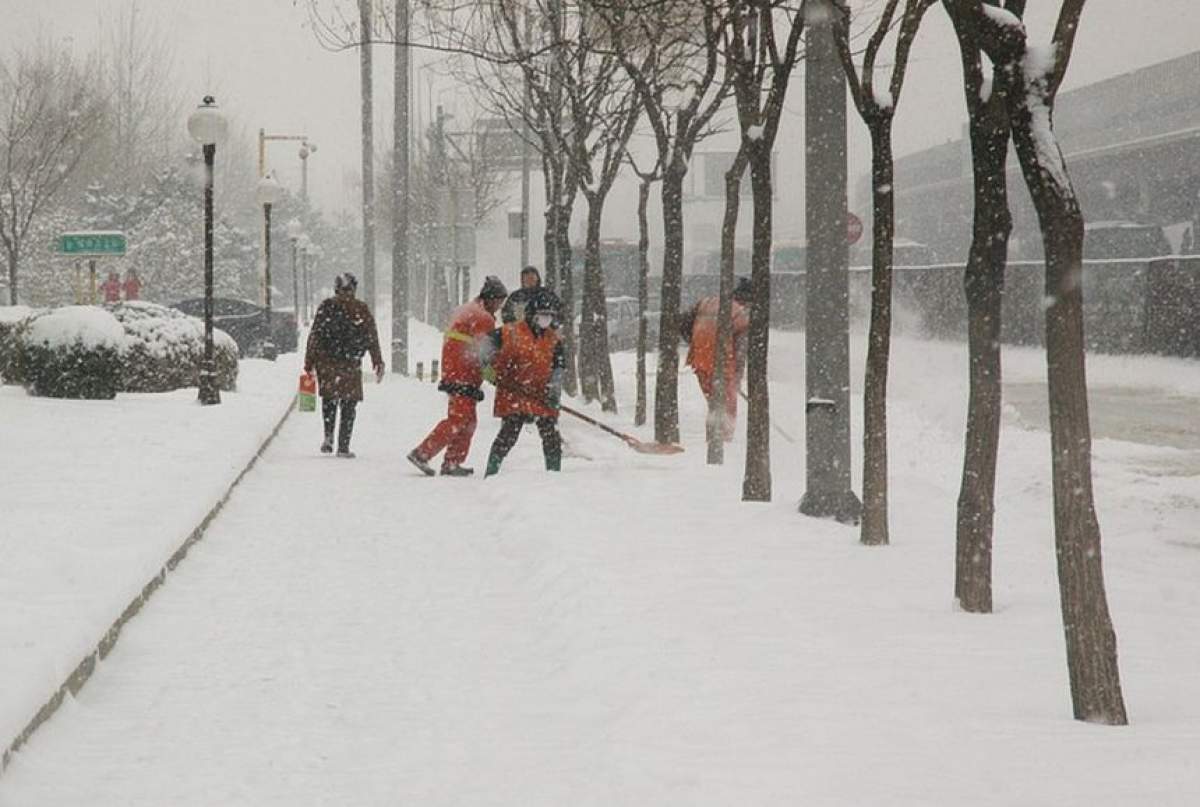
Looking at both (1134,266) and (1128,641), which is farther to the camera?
(1134,266)

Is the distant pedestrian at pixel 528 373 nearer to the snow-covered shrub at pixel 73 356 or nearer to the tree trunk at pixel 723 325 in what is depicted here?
the tree trunk at pixel 723 325

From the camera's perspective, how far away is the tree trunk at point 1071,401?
5.06m

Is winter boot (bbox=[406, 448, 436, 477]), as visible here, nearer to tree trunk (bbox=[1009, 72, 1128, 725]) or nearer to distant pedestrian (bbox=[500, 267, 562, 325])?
distant pedestrian (bbox=[500, 267, 562, 325])

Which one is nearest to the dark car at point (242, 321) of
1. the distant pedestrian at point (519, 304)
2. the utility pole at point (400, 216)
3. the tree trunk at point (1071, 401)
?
the utility pole at point (400, 216)

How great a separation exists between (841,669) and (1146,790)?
169cm

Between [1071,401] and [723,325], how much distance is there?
10460mm

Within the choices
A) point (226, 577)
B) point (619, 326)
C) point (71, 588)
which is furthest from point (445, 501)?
point (619, 326)

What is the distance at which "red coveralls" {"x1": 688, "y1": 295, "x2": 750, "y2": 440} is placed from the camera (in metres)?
17.5

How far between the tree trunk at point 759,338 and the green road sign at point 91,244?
16187mm

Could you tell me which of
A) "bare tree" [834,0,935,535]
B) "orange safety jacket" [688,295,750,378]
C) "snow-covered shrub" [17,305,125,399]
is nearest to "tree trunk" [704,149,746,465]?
"orange safety jacket" [688,295,750,378]

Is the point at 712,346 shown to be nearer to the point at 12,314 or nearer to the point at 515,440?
the point at 515,440

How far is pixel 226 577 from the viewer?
8727 mm

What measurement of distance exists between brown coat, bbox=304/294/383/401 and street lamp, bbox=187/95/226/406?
4995mm

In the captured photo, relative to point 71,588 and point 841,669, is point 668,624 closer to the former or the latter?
point 841,669
